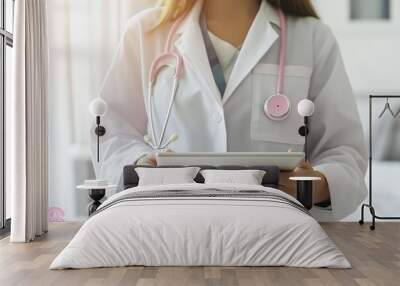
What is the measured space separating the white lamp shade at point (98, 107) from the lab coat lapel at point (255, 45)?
1098 mm

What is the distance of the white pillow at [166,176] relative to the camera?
5023mm

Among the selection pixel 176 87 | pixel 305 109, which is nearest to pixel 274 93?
pixel 305 109

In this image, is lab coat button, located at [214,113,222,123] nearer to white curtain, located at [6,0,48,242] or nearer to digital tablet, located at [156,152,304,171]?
digital tablet, located at [156,152,304,171]

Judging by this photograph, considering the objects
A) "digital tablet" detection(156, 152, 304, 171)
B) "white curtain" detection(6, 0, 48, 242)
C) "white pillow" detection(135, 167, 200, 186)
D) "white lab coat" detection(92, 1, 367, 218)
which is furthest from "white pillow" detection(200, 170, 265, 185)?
"white curtain" detection(6, 0, 48, 242)

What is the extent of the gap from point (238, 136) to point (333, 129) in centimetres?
88

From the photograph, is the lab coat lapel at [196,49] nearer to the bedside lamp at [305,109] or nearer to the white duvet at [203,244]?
the bedside lamp at [305,109]

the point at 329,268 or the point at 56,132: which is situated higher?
the point at 56,132

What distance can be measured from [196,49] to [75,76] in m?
→ 1.21

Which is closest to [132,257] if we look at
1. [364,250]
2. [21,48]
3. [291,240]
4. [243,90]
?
→ [291,240]

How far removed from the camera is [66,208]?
6.02 metres

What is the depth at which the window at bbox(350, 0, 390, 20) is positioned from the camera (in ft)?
19.4

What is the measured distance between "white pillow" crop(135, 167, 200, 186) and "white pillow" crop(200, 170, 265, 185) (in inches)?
5.9

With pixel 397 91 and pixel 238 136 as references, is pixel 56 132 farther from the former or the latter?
pixel 397 91

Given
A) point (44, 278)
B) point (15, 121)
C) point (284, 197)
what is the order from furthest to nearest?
point (15, 121)
point (284, 197)
point (44, 278)
